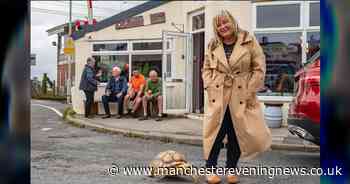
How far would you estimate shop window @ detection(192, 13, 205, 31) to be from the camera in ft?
44.9

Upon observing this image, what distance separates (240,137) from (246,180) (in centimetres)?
66

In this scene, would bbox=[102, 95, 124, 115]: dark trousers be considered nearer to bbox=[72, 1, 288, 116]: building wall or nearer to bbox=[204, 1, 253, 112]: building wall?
bbox=[72, 1, 288, 116]: building wall

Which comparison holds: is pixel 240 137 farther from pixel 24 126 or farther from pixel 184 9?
pixel 184 9

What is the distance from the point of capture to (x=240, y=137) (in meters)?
5.18

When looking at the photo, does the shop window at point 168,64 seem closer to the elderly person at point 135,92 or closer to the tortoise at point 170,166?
the elderly person at point 135,92

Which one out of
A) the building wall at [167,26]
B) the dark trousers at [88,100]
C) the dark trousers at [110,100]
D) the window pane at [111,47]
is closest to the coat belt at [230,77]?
the building wall at [167,26]

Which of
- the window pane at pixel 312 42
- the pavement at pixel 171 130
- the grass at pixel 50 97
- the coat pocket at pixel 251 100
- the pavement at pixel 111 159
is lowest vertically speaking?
the grass at pixel 50 97

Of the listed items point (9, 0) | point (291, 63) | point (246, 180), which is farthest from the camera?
point (291, 63)

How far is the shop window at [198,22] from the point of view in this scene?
539 inches

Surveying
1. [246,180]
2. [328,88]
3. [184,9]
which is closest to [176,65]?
[184,9]

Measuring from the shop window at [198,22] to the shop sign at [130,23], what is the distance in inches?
69.1

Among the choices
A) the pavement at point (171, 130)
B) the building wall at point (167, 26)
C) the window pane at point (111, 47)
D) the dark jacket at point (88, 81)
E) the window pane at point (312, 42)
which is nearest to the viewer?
the pavement at point (171, 130)

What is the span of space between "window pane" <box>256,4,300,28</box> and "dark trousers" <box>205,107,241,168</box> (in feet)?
22.7

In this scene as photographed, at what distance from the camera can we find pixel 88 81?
13.7m
